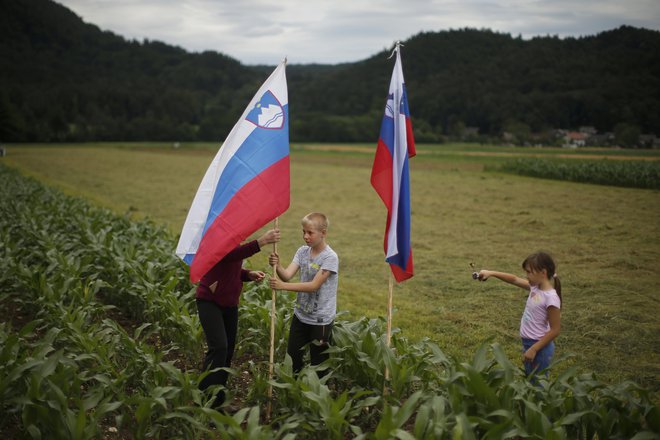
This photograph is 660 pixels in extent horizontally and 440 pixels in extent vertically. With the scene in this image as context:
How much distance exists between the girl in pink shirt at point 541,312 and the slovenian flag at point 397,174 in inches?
28.2

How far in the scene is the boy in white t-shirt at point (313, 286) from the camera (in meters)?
4.43

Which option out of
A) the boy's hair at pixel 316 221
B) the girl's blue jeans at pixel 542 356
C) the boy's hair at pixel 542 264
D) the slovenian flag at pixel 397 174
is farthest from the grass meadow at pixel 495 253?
the boy's hair at pixel 316 221

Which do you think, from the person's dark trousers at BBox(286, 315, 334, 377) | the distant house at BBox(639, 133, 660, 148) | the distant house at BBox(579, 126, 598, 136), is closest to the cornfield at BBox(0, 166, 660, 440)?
the person's dark trousers at BBox(286, 315, 334, 377)

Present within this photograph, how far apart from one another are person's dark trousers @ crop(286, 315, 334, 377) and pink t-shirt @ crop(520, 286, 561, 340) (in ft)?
5.55

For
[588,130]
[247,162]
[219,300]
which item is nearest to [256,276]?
[219,300]

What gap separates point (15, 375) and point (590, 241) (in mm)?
13707

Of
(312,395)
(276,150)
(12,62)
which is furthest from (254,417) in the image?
(12,62)

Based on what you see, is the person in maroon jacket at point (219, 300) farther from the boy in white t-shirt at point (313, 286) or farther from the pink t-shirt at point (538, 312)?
the pink t-shirt at point (538, 312)

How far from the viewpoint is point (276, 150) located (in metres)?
4.84

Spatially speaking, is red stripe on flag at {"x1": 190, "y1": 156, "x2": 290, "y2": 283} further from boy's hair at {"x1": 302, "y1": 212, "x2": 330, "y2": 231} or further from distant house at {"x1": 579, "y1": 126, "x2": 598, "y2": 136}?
distant house at {"x1": 579, "y1": 126, "x2": 598, "y2": 136}

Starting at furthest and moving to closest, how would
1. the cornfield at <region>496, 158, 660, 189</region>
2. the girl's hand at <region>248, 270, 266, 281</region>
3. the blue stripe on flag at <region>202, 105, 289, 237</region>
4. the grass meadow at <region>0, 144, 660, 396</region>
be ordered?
the cornfield at <region>496, 158, 660, 189</region>
the grass meadow at <region>0, 144, 660, 396</region>
the girl's hand at <region>248, 270, 266, 281</region>
the blue stripe on flag at <region>202, 105, 289, 237</region>

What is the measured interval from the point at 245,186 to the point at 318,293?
1.13 meters

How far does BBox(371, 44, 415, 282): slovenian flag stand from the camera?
4.71 meters

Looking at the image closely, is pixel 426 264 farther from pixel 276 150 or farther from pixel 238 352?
pixel 276 150
